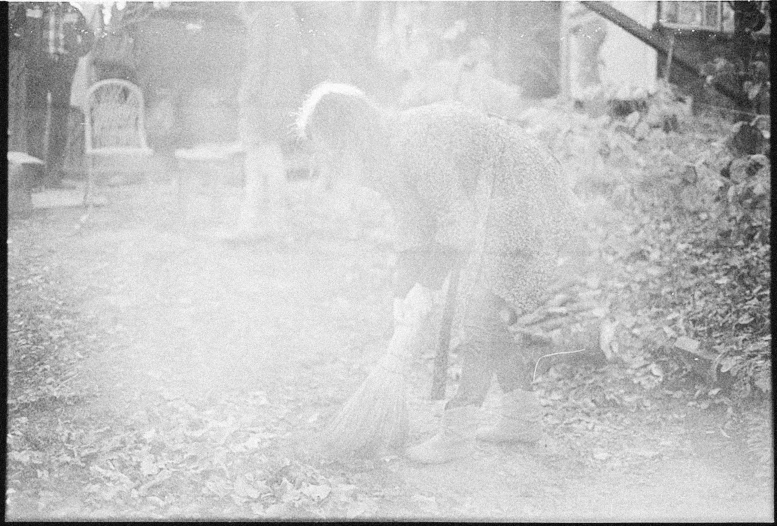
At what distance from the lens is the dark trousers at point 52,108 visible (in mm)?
3545

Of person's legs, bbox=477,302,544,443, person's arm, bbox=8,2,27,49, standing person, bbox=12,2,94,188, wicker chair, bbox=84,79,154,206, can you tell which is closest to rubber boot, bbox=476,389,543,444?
person's legs, bbox=477,302,544,443

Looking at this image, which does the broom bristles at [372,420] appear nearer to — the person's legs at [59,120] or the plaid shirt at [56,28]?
the person's legs at [59,120]

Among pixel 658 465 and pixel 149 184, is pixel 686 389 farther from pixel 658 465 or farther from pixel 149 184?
pixel 149 184

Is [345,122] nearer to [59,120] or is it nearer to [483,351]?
[483,351]

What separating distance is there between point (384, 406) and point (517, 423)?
0.60 meters

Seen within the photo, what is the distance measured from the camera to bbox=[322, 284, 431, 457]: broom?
3223 mm

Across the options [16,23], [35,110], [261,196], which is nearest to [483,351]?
[261,196]

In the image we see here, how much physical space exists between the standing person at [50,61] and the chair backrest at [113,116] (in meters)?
0.11

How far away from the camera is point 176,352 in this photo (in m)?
3.41

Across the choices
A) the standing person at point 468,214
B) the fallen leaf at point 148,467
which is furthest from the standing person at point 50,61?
the fallen leaf at point 148,467

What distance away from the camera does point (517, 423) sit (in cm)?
332

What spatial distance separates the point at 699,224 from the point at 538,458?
5.30ft

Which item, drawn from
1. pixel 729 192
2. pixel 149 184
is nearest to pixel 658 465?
pixel 729 192

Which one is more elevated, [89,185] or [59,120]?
[59,120]
